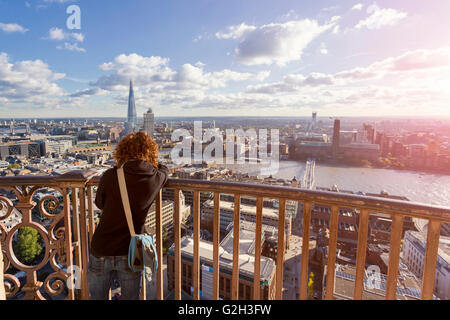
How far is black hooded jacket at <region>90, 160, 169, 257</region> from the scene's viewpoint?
0.88m

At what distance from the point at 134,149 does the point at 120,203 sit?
0.63 ft

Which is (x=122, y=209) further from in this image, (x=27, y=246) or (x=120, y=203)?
(x=27, y=246)

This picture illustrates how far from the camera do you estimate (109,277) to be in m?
0.99

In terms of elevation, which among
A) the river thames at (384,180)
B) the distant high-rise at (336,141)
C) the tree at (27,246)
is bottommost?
the river thames at (384,180)

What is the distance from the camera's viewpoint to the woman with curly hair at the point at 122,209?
0.88 m

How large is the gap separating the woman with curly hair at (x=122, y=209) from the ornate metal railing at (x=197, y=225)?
173mm

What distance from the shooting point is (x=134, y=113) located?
→ 4272 cm

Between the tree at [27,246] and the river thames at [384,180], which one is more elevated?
the tree at [27,246]

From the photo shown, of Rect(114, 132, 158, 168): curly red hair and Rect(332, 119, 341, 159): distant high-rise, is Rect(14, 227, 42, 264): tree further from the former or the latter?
Rect(332, 119, 341, 159): distant high-rise

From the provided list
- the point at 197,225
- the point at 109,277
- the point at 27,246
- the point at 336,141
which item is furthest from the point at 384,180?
the point at 109,277

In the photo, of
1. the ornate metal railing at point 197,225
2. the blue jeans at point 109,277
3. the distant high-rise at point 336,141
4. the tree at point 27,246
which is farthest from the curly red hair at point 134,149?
the distant high-rise at point 336,141


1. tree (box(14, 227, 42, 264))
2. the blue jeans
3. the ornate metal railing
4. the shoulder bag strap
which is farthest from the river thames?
tree (box(14, 227, 42, 264))

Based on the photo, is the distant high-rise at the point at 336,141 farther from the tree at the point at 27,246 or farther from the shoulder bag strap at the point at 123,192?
the shoulder bag strap at the point at 123,192

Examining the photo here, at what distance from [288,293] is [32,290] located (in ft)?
24.0
